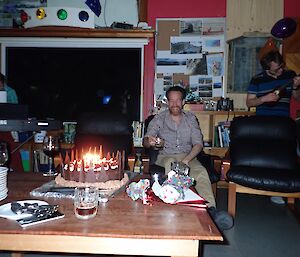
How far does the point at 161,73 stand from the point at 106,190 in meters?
2.79

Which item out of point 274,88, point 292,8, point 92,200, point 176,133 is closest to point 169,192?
point 92,200

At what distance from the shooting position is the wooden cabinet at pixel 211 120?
157 inches

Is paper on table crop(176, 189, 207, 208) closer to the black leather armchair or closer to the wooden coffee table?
the wooden coffee table

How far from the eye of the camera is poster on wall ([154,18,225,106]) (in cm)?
421

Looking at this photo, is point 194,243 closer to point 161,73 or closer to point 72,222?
point 72,222

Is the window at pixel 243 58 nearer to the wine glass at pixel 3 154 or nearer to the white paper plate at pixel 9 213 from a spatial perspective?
the wine glass at pixel 3 154

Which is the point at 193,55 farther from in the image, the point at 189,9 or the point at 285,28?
the point at 285,28

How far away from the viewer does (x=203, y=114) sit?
4.03m

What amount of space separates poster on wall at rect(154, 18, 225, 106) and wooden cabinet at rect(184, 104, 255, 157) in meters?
0.26

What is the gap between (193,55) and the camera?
424cm

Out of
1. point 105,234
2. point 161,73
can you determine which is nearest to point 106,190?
point 105,234

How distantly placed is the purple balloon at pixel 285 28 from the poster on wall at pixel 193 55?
26.6 inches

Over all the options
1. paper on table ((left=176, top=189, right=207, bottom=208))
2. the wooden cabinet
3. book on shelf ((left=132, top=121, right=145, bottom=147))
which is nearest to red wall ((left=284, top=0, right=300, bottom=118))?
the wooden cabinet

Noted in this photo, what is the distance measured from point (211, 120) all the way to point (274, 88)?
0.89 metres
